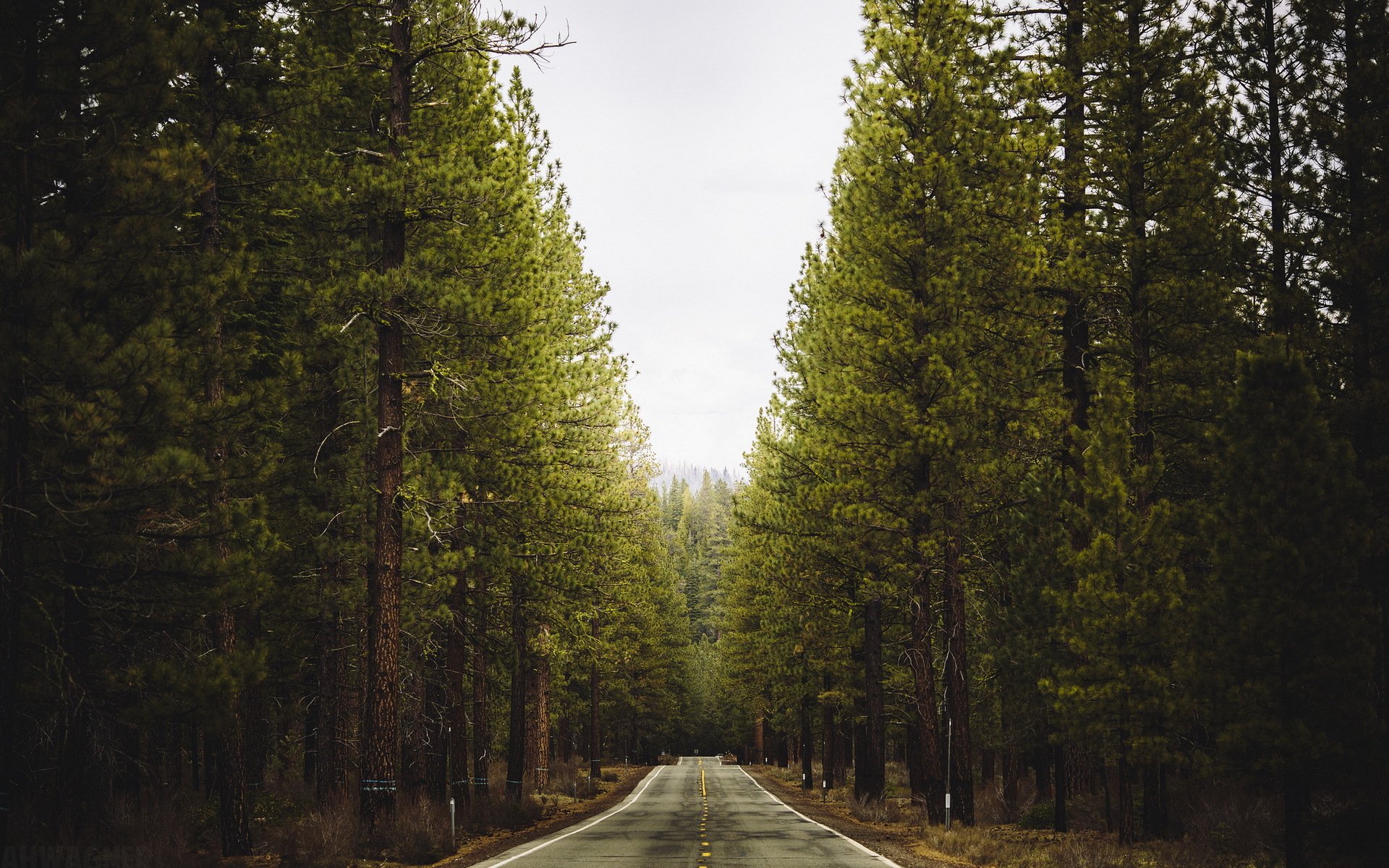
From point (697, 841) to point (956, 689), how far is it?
5571 mm

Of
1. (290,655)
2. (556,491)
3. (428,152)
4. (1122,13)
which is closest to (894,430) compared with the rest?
(556,491)

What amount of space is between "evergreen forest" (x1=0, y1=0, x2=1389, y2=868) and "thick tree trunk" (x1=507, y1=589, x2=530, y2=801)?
787 mm

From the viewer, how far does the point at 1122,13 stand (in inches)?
633

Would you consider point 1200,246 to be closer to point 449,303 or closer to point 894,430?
point 894,430

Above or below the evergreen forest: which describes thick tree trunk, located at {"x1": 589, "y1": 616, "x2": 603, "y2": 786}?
below

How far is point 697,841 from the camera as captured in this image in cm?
1641

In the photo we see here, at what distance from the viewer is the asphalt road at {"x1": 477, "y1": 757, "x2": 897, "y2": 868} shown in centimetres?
1314

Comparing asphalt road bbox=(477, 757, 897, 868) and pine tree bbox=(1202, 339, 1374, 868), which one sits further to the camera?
asphalt road bbox=(477, 757, 897, 868)

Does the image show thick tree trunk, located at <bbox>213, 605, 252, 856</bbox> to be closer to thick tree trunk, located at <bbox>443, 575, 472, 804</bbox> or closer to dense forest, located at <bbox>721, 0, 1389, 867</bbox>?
thick tree trunk, located at <bbox>443, 575, 472, 804</bbox>

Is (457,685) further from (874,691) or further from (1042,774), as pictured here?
(1042,774)

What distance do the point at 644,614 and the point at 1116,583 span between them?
3498cm

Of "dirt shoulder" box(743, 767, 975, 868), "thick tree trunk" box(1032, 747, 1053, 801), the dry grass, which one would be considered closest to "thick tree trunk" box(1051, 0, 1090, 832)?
"dirt shoulder" box(743, 767, 975, 868)

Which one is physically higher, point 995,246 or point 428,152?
point 428,152

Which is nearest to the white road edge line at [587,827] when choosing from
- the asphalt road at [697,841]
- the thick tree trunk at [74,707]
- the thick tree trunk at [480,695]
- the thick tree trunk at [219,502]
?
the asphalt road at [697,841]
